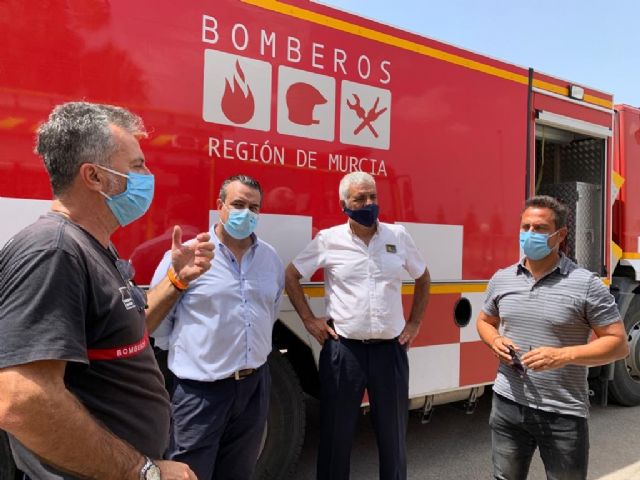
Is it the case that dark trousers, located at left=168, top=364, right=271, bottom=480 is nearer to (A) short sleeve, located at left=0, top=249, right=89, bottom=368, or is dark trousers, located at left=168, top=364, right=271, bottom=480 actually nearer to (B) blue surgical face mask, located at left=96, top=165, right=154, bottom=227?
(B) blue surgical face mask, located at left=96, top=165, right=154, bottom=227

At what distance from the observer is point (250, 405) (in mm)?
2352

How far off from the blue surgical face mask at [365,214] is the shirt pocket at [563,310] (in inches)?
36.6

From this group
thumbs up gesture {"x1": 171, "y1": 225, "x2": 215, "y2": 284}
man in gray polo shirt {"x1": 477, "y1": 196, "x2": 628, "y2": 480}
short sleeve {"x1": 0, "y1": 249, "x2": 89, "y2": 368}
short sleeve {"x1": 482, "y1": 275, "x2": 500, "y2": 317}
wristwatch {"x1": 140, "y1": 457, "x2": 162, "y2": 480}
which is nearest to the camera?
short sleeve {"x1": 0, "y1": 249, "x2": 89, "y2": 368}

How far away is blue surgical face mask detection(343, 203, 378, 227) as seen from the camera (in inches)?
107

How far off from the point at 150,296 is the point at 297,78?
4.52ft

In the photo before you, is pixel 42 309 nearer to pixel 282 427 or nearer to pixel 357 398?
pixel 357 398

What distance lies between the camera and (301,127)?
9.26 feet

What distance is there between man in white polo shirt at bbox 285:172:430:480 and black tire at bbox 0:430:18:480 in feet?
4.42

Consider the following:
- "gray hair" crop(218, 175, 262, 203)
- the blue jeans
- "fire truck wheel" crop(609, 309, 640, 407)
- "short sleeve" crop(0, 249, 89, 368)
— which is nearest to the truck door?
"fire truck wheel" crop(609, 309, 640, 407)

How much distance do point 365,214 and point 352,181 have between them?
0.18 metres

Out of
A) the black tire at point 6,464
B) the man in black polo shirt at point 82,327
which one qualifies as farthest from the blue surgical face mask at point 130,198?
the black tire at point 6,464

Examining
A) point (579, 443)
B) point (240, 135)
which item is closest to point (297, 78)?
point (240, 135)

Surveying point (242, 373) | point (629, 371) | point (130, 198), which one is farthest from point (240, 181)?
point (629, 371)

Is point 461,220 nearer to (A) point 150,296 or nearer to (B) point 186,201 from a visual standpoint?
(B) point 186,201
